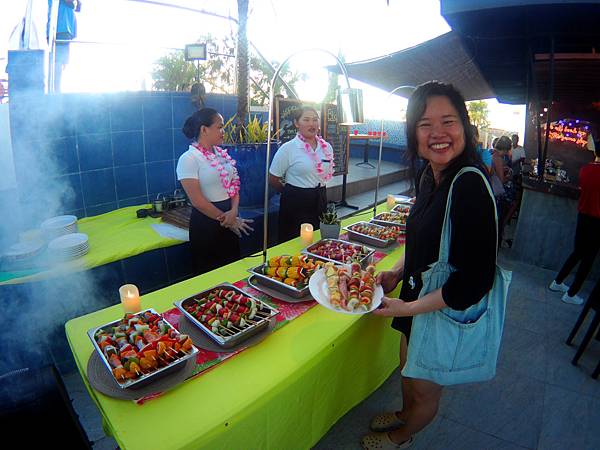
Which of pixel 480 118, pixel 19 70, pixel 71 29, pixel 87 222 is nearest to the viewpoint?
pixel 19 70

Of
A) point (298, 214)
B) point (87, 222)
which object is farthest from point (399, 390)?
point (87, 222)

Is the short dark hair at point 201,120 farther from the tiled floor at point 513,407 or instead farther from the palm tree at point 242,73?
the tiled floor at point 513,407

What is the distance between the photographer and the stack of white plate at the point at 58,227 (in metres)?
3.06

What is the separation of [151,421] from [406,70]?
7749 mm

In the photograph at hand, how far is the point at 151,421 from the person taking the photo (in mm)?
1160

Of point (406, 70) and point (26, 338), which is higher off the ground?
point (406, 70)

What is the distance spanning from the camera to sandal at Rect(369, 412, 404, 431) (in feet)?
7.06

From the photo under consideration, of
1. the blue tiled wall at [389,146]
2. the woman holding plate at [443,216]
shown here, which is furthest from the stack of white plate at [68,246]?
the blue tiled wall at [389,146]

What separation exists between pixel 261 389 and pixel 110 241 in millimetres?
2576

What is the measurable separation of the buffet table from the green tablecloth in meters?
1.24

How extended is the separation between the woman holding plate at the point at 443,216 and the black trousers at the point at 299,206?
1729 millimetres

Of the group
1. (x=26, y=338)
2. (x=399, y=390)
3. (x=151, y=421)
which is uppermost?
(x=151, y=421)

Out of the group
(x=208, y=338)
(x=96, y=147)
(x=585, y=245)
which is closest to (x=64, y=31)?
(x=96, y=147)

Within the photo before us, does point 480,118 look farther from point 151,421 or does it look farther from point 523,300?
point 151,421
